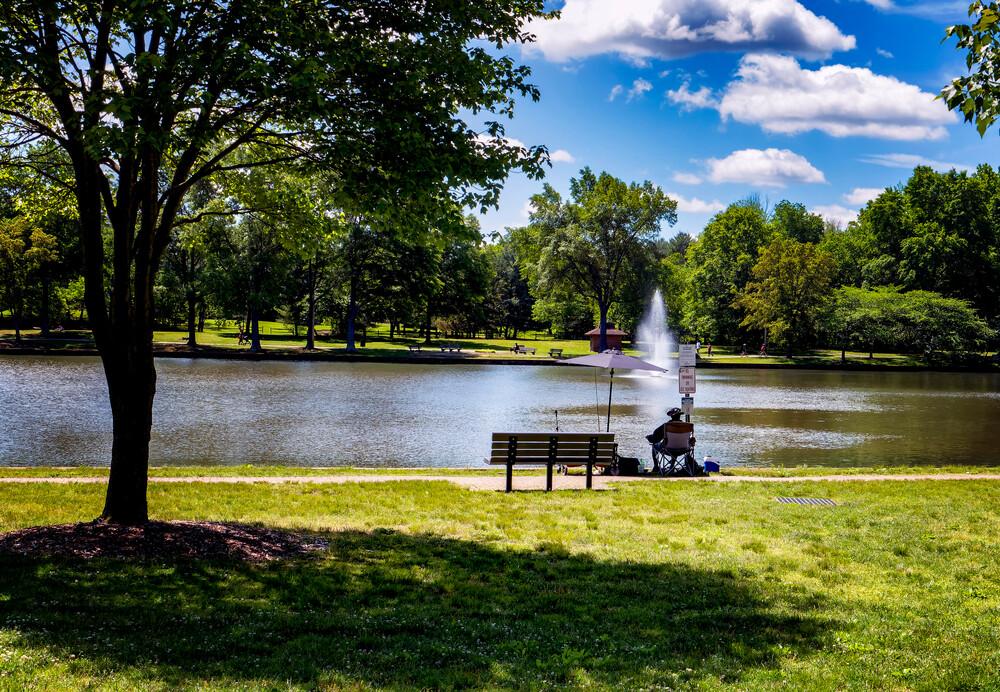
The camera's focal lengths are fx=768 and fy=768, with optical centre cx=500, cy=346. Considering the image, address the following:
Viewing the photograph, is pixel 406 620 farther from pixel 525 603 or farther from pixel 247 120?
pixel 247 120

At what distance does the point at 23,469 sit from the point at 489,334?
97.1 metres

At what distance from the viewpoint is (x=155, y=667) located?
5.35 m

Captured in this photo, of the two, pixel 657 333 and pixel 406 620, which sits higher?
pixel 657 333

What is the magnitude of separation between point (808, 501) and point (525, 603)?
7.76 meters

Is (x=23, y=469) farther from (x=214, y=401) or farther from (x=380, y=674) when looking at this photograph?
(x=214, y=401)

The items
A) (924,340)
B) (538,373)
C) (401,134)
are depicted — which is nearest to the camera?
(401,134)

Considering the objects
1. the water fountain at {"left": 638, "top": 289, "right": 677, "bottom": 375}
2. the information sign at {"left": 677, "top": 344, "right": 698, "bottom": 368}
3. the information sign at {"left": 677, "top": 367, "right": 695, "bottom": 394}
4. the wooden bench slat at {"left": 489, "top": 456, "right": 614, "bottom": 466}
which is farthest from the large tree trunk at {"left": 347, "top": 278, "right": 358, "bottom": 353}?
the wooden bench slat at {"left": 489, "top": 456, "right": 614, "bottom": 466}

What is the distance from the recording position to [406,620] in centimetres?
678

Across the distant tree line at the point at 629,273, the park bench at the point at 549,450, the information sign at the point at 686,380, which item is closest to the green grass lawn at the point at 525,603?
the park bench at the point at 549,450

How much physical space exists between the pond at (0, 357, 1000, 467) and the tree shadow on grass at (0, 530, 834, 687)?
37.0 feet

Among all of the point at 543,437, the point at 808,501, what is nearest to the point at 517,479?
the point at 543,437

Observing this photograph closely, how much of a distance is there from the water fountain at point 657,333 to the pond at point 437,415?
2045 cm

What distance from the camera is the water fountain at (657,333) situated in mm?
69250

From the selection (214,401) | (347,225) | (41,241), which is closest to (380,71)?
(347,225)
